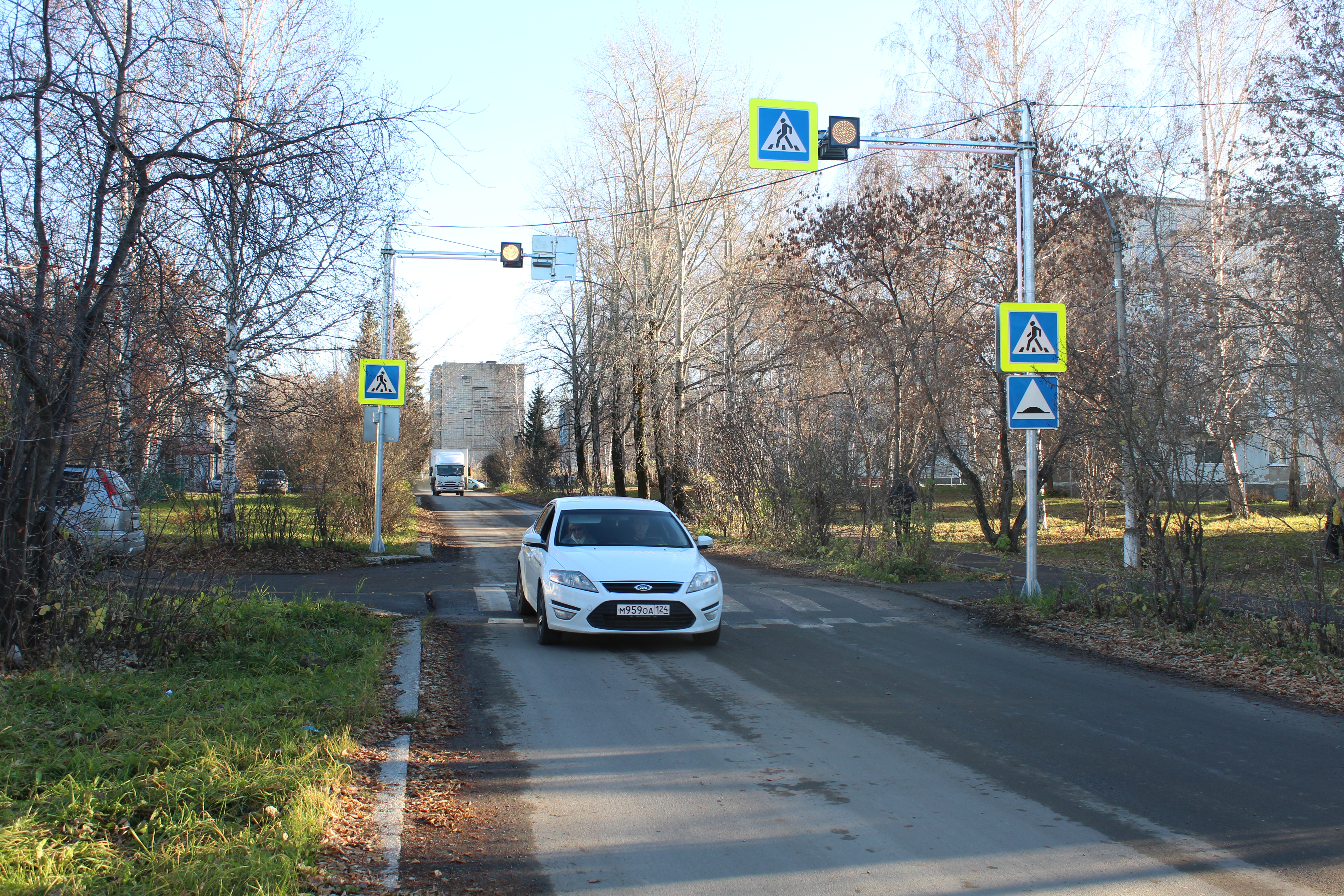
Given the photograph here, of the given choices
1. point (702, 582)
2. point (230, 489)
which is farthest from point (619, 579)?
point (230, 489)

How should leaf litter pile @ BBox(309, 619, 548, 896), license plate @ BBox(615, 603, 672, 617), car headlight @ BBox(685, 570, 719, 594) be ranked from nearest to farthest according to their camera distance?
leaf litter pile @ BBox(309, 619, 548, 896), license plate @ BBox(615, 603, 672, 617), car headlight @ BBox(685, 570, 719, 594)

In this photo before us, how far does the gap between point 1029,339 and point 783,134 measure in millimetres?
4117

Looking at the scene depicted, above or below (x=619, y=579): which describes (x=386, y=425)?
above

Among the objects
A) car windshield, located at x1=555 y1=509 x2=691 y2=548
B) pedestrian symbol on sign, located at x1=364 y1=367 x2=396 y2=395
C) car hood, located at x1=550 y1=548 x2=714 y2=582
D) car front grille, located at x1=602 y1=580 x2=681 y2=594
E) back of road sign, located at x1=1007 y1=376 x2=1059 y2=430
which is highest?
pedestrian symbol on sign, located at x1=364 y1=367 x2=396 y2=395

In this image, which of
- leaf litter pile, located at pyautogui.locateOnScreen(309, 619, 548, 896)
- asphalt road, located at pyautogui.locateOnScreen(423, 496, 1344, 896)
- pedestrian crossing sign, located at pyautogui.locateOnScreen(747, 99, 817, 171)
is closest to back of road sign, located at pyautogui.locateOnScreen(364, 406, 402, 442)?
asphalt road, located at pyautogui.locateOnScreen(423, 496, 1344, 896)

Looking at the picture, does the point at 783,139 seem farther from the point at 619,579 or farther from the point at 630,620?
the point at 630,620

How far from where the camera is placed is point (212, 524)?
12.9 meters

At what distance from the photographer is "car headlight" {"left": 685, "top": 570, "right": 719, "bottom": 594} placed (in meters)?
9.28

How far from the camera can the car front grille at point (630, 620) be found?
9.05m

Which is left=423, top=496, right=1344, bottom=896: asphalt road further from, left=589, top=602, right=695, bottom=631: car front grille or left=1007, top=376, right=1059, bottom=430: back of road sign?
left=1007, top=376, right=1059, bottom=430: back of road sign

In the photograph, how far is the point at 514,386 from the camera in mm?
76562

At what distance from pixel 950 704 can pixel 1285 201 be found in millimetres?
16383

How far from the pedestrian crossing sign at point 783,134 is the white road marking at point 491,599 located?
6415 mm

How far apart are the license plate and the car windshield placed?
3.64ft
